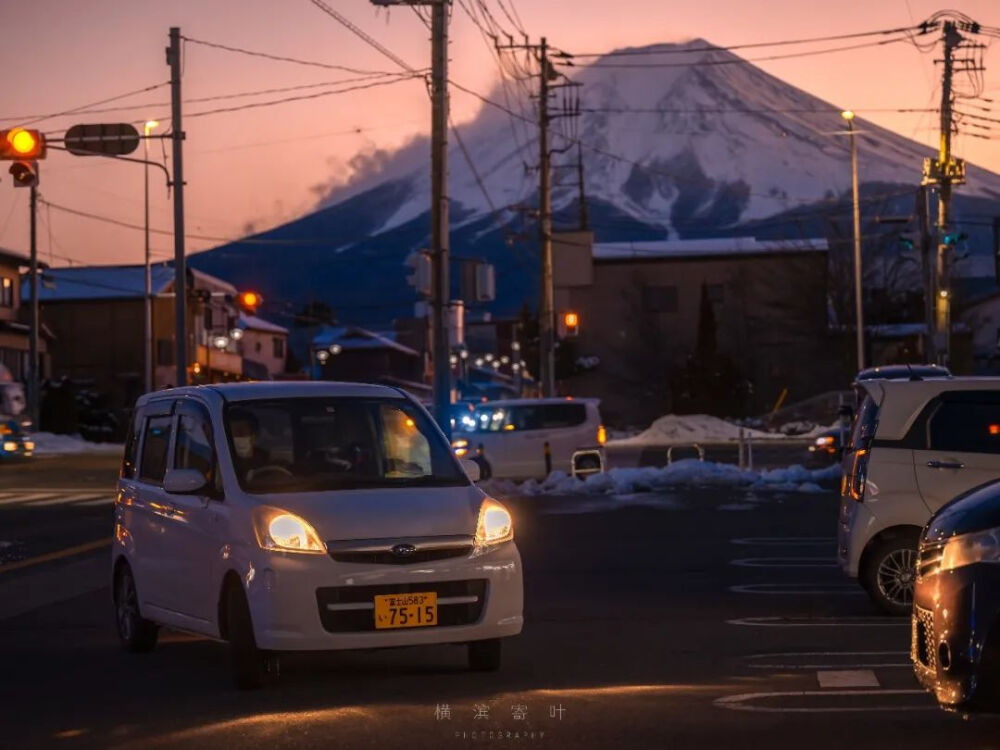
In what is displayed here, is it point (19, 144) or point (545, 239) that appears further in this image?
point (545, 239)

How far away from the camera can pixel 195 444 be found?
9.50 meters

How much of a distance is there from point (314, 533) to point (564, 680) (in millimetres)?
→ 1548

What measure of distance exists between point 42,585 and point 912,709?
9049 millimetres

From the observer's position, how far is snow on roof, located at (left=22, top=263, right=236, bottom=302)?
78.6 meters

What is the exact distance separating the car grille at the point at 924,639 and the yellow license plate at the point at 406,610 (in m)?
2.61

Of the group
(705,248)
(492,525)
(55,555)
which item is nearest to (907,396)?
(492,525)

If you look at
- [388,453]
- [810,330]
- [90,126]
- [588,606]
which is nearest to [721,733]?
[388,453]

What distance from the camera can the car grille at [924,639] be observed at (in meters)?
6.36

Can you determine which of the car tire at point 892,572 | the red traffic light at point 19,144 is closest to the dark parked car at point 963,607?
the car tire at point 892,572

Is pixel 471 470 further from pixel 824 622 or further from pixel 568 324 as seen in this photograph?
pixel 568 324

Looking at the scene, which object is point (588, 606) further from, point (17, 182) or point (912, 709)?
point (17, 182)

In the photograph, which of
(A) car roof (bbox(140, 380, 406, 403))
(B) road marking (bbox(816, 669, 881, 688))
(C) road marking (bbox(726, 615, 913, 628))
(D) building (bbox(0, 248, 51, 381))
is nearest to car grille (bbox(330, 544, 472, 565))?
(A) car roof (bbox(140, 380, 406, 403))

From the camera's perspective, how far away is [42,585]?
14.3 meters

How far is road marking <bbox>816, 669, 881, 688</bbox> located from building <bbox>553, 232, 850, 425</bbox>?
204 ft
